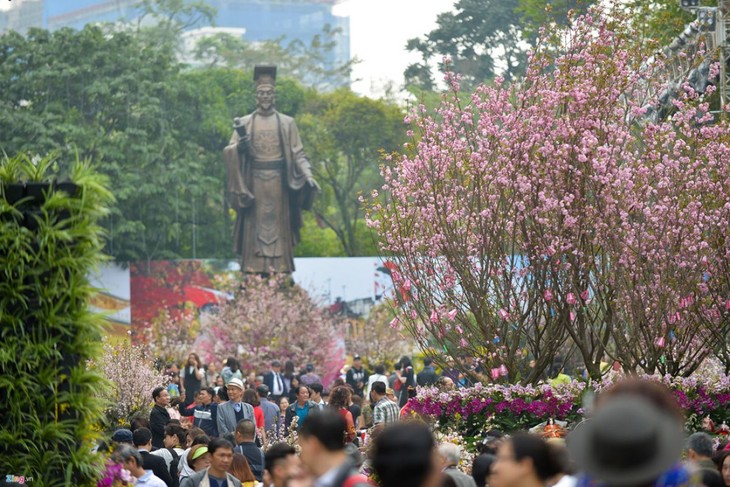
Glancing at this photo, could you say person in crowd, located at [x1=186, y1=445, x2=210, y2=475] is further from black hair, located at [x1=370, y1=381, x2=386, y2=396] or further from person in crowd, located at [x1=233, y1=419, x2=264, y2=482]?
black hair, located at [x1=370, y1=381, x2=386, y2=396]

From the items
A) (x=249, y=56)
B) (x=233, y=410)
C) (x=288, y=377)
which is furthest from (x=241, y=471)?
(x=249, y=56)

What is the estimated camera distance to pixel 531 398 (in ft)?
49.7

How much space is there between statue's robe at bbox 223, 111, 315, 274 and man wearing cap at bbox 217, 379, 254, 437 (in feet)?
76.0

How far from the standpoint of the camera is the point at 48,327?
9.22m

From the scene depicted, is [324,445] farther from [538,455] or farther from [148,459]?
[148,459]

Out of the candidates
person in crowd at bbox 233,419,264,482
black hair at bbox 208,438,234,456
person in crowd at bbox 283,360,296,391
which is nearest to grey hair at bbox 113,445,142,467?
black hair at bbox 208,438,234,456

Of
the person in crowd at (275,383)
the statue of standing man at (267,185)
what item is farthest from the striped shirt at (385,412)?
the statue of standing man at (267,185)

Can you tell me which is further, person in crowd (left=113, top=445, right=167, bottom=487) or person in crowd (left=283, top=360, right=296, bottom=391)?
person in crowd (left=283, top=360, right=296, bottom=391)

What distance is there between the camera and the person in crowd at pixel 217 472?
993cm

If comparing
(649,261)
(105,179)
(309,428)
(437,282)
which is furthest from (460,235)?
(309,428)

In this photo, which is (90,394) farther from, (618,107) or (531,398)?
(618,107)

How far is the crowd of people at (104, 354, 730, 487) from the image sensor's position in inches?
166

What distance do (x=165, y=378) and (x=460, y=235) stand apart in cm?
530

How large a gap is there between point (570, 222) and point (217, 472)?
20.7 ft
